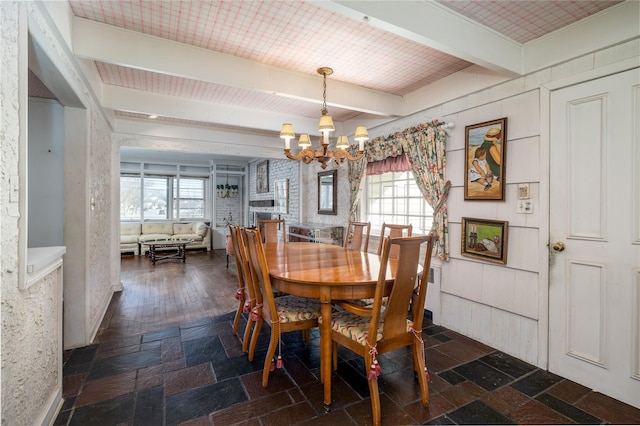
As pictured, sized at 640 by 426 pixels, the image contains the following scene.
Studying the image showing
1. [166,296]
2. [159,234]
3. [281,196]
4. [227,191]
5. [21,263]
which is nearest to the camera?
[21,263]

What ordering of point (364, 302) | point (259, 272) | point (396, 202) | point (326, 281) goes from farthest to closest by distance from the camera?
point (396, 202) < point (364, 302) < point (259, 272) < point (326, 281)

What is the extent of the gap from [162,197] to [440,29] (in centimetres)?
794

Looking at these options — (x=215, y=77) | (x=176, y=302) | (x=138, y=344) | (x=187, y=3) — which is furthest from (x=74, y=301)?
(x=187, y=3)

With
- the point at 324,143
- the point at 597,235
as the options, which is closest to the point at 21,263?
the point at 324,143

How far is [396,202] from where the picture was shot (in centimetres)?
373

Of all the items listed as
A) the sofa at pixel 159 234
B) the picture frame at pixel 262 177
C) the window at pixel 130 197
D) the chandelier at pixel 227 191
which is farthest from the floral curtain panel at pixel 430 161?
the window at pixel 130 197

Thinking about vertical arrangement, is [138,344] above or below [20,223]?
below

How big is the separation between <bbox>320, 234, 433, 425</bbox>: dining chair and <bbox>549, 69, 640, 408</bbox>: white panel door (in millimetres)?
1116

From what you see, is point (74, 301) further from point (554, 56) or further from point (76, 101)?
point (554, 56)

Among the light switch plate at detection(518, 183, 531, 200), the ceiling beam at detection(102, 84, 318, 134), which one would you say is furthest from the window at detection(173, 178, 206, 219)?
the light switch plate at detection(518, 183, 531, 200)

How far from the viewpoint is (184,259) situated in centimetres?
611

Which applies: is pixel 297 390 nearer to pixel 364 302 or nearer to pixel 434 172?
pixel 364 302

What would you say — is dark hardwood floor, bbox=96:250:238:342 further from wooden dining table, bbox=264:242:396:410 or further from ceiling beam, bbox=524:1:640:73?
ceiling beam, bbox=524:1:640:73

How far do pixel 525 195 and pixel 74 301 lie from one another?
3.65m
